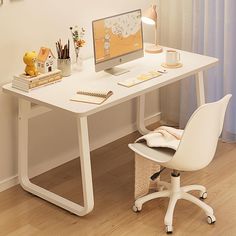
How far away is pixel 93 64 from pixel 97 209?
3.17 feet

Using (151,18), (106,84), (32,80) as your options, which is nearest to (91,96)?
(106,84)

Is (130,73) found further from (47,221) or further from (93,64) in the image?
(47,221)

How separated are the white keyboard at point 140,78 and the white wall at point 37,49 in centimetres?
56

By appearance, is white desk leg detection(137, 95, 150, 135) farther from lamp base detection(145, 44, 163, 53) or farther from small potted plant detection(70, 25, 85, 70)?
small potted plant detection(70, 25, 85, 70)

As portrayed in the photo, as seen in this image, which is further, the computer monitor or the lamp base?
the lamp base

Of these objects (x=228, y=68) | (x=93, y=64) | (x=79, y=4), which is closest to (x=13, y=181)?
(x=93, y=64)

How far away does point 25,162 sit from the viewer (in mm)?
3934

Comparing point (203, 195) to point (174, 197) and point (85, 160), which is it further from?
point (85, 160)

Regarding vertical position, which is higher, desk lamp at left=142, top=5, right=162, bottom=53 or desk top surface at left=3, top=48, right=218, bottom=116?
desk lamp at left=142, top=5, right=162, bottom=53

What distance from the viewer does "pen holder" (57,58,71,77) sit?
3.86 meters

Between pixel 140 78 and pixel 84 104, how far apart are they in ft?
1.68

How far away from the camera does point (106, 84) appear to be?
149 inches

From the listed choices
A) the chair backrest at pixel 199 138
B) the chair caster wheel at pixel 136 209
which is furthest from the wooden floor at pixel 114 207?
the chair backrest at pixel 199 138

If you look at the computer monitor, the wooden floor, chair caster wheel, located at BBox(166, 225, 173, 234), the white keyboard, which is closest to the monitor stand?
the computer monitor
